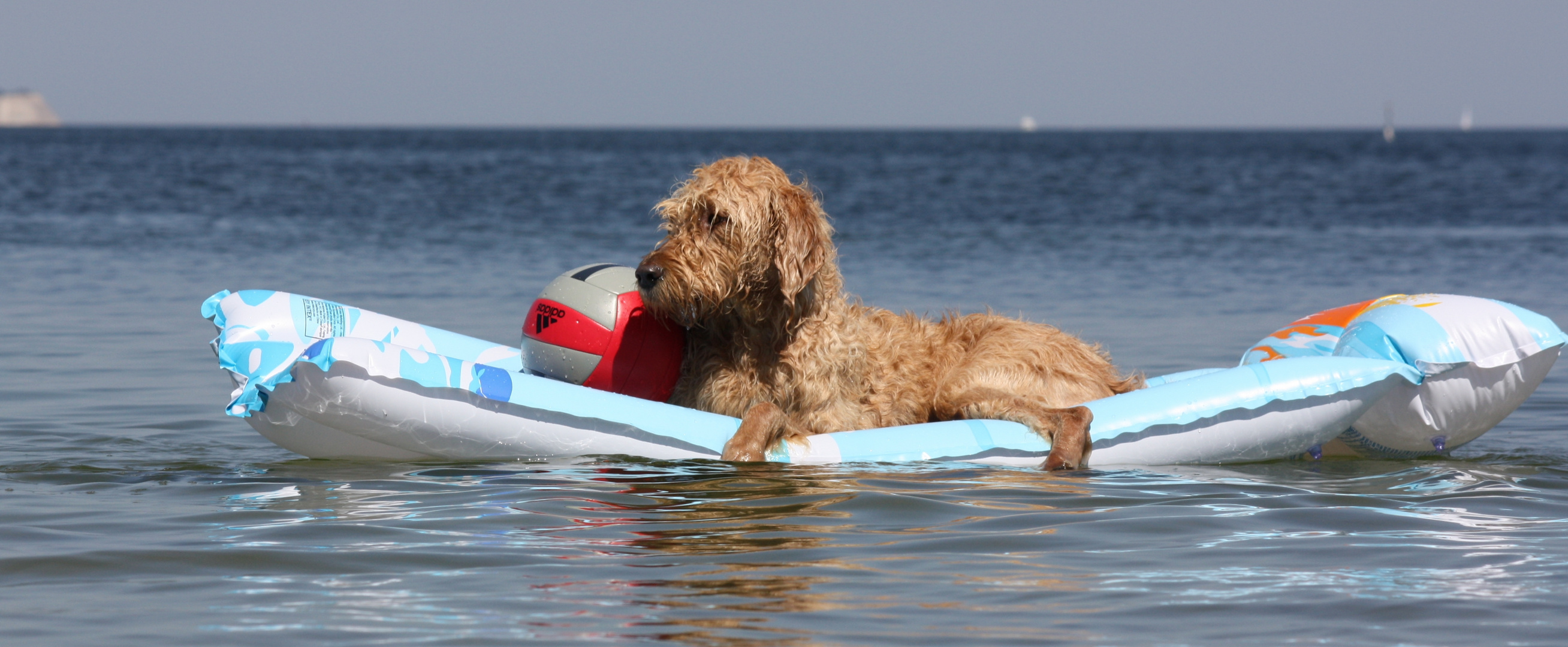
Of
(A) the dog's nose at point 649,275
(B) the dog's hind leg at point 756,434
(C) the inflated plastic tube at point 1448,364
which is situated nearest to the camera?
(A) the dog's nose at point 649,275

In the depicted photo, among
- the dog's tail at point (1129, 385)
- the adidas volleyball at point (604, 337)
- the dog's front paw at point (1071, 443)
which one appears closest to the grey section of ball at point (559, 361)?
the adidas volleyball at point (604, 337)

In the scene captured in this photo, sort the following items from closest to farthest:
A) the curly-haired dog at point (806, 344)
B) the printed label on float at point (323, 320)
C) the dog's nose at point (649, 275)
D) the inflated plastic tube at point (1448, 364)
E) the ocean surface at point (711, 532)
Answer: the ocean surface at point (711, 532)
the dog's nose at point (649, 275)
the curly-haired dog at point (806, 344)
the inflated plastic tube at point (1448, 364)
the printed label on float at point (323, 320)

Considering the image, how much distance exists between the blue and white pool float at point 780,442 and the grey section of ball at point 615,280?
1.76ft

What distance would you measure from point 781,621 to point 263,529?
7.79 ft

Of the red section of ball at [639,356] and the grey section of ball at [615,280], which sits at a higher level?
the grey section of ball at [615,280]

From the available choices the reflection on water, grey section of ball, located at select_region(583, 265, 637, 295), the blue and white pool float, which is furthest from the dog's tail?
grey section of ball, located at select_region(583, 265, 637, 295)

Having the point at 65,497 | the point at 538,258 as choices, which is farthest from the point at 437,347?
the point at 538,258

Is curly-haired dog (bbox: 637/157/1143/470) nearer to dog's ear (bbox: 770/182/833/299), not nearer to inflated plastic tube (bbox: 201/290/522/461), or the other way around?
dog's ear (bbox: 770/182/833/299)

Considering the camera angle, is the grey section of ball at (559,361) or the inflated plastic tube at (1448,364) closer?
the grey section of ball at (559,361)

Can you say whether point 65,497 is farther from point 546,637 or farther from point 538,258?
point 538,258

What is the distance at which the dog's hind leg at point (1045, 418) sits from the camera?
650 cm

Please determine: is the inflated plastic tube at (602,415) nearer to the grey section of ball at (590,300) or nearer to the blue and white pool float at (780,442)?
the blue and white pool float at (780,442)

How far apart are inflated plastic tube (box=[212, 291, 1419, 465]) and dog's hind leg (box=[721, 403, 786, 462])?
88mm

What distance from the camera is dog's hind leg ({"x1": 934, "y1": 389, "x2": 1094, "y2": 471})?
650cm
